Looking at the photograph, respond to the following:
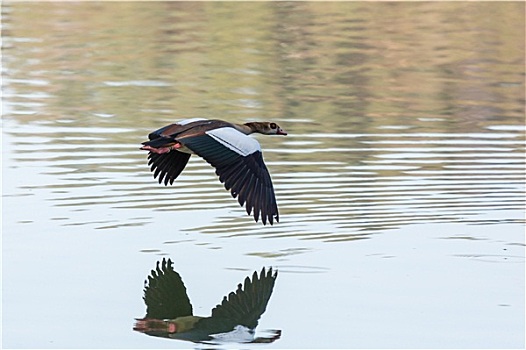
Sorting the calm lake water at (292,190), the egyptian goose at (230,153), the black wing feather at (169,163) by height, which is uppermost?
the egyptian goose at (230,153)

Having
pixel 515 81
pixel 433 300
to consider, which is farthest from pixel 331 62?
pixel 433 300

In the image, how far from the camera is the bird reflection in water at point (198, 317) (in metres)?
10.1

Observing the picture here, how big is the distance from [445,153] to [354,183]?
2.72 m

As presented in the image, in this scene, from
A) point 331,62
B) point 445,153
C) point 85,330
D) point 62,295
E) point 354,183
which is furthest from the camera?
point 331,62

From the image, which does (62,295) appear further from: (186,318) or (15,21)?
(15,21)

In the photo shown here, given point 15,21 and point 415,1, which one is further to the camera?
point 415,1

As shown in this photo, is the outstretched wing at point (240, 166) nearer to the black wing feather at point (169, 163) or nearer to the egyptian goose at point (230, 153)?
the egyptian goose at point (230, 153)

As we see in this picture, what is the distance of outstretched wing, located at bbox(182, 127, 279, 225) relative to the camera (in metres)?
11.7

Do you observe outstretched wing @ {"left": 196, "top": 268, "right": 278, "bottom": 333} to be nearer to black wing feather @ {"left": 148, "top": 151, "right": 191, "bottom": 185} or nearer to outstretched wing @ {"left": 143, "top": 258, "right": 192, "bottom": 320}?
outstretched wing @ {"left": 143, "top": 258, "right": 192, "bottom": 320}

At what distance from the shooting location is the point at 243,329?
33.8ft

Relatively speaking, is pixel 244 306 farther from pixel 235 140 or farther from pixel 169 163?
pixel 169 163

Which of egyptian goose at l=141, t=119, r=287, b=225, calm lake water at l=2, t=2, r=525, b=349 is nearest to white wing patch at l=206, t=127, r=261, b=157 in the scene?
egyptian goose at l=141, t=119, r=287, b=225

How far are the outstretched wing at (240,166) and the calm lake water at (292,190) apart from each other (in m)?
0.60

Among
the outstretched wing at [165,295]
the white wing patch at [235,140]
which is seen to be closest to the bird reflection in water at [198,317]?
the outstretched wing at [165,295]
